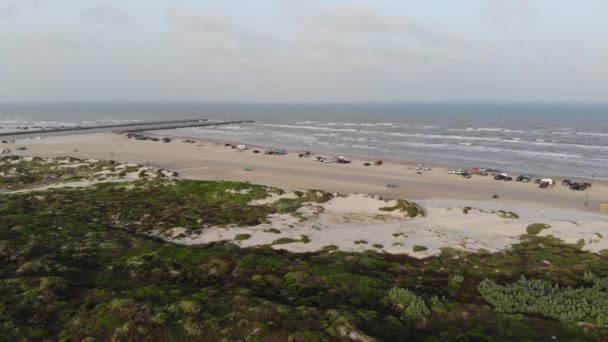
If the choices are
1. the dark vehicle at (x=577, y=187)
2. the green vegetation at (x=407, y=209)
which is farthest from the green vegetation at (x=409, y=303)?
the dark vehicle at (x=577, y=187)

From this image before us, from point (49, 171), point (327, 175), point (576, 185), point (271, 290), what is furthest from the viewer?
point (327, 175)

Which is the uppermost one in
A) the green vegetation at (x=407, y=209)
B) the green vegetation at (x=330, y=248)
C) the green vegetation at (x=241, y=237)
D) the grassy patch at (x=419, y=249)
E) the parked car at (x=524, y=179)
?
the parked car at (x=524, y=179)

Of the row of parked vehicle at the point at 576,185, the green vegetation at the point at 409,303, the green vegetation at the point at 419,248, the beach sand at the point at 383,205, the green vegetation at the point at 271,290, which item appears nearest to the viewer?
the green vegetation at the point at 271,290

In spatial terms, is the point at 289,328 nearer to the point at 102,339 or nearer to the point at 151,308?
the point at 151,308

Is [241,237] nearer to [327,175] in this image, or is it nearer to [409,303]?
[409,303]

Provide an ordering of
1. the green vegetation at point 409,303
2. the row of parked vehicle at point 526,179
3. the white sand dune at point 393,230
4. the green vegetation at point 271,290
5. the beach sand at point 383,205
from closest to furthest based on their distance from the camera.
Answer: the green vegetation at point 271,290 → the green vegetation at point 409,303 → the white sand dune at point 393,230 → the beach sand at point 383,205 → the row of parked vehicle at point 526,179

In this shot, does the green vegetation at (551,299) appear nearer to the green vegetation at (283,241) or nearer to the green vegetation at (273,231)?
the green vegetation at (283,241)

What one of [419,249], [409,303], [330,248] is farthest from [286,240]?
[409,303]
